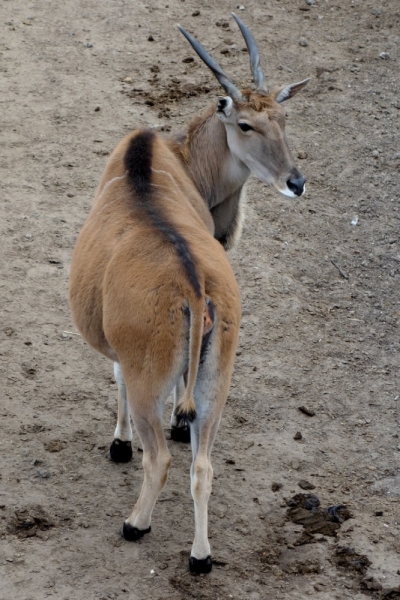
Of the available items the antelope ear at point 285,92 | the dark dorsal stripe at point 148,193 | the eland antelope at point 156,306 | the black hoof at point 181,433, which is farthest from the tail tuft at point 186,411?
the antelope ear at point 285,92

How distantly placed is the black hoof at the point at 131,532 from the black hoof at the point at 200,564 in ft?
0.97

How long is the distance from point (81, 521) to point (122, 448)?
562 mm

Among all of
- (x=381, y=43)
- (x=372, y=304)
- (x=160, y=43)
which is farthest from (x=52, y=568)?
(x=381, y=43)

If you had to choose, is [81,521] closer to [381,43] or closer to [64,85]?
[64,85]

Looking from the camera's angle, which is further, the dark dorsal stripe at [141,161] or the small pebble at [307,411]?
the small pebble at [307,411]

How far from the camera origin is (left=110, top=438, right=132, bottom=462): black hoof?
4.99m

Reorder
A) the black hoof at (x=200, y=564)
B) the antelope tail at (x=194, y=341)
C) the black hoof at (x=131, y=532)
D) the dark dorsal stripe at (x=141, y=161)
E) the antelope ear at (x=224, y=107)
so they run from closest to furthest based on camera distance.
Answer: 1. the antelope tail at (x=194, y=341)
2. the black hoof at (x=200, y=564)
3. the black hoof at (x=131, y=532)
4. the dark dorsal stripe at (x=141, y=161)
5. the antelope ear at (x=224, y=107)

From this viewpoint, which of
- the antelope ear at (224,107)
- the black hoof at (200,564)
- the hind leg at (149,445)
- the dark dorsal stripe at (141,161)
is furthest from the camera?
the antelope ear at (224,107)

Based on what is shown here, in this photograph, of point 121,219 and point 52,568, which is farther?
point 121,219

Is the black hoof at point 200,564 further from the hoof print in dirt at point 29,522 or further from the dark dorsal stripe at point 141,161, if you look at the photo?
the dark dorsal stripe at point 141,161

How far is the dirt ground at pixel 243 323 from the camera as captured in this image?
4391 mm

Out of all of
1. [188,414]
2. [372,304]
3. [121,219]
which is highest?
[121,219]

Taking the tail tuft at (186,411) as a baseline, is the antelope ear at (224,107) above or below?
above

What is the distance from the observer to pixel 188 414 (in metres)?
3.97
